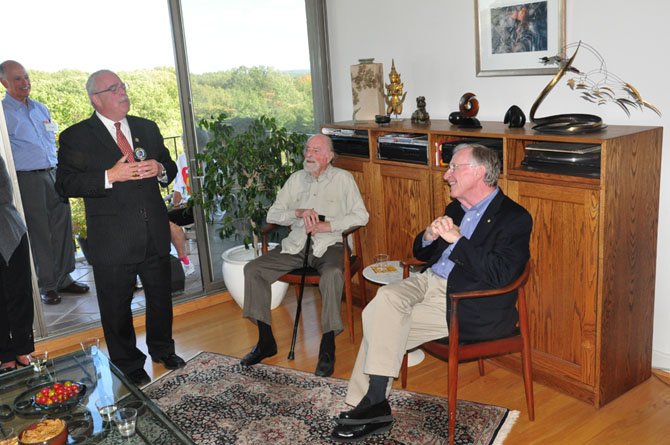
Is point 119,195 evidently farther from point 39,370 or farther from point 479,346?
point 479,346

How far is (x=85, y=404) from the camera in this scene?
101 inches

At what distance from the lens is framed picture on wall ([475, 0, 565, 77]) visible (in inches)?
128

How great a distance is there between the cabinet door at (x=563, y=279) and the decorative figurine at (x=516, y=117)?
1.08 ft

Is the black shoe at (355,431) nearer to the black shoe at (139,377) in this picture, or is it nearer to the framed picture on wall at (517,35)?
the black shoe at (139,377)

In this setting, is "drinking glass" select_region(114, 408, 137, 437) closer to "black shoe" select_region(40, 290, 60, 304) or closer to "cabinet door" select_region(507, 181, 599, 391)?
"cabinet door" select_region(507, 181, 599, 391)

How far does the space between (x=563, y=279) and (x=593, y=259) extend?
201 mm

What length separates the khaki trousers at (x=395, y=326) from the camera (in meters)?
2.79

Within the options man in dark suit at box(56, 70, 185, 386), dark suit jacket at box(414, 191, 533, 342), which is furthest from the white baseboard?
man in dark suit at box(56, 70, 185, 386)

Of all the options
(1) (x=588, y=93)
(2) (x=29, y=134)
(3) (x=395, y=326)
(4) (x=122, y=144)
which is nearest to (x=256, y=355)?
(3) (x=395, y=326)

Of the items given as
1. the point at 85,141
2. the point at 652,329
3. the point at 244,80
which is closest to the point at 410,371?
the point at 652,329

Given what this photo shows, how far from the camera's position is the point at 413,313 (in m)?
2.89

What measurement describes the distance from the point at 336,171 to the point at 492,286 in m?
1.39

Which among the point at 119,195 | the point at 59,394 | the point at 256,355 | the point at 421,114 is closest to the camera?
the point at 59,394

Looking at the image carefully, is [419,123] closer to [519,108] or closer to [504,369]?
[519,108]
